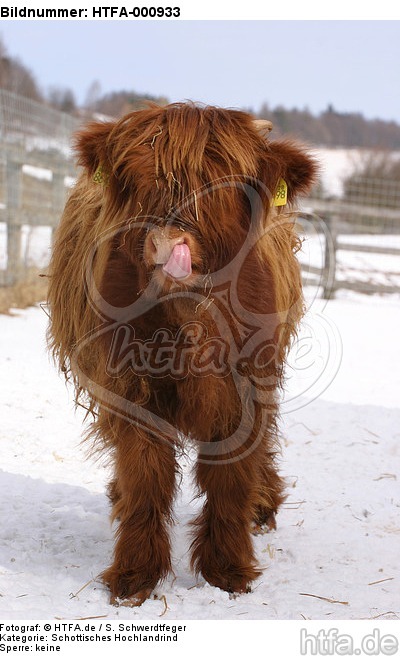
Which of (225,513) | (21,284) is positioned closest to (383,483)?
(225,513)

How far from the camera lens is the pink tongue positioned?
7.29 ft

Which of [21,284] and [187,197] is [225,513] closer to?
[187,197]

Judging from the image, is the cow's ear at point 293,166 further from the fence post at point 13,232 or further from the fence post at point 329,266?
the fence post at point 329,266

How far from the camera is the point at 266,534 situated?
3.45 metres

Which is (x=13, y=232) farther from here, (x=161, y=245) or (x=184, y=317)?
(x=161, y=245)

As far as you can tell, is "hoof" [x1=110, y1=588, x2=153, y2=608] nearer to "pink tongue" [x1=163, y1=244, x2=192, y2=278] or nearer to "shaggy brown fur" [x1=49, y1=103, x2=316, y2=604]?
"shaggy brown fur" [x1=49, y1=103, x2=316, y2=604]

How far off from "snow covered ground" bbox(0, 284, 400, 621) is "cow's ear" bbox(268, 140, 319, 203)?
3.88 feet

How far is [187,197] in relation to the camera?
229 centimetres

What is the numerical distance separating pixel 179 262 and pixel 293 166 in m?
0.61

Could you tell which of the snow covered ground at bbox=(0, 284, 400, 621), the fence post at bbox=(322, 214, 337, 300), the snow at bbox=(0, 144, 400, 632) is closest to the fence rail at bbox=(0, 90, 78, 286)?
the snow at bbox=(0, 144, 400, 632)

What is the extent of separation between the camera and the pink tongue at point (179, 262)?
2.22 meters

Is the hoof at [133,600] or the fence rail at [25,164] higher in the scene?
the fence rail at [25,164]

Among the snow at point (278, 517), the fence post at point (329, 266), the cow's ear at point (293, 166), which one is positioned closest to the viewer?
the cow's ear at point (293, 166)

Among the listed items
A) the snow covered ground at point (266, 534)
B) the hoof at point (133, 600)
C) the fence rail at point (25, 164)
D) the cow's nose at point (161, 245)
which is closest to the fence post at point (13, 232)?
the fence rail at point (25, 164)
